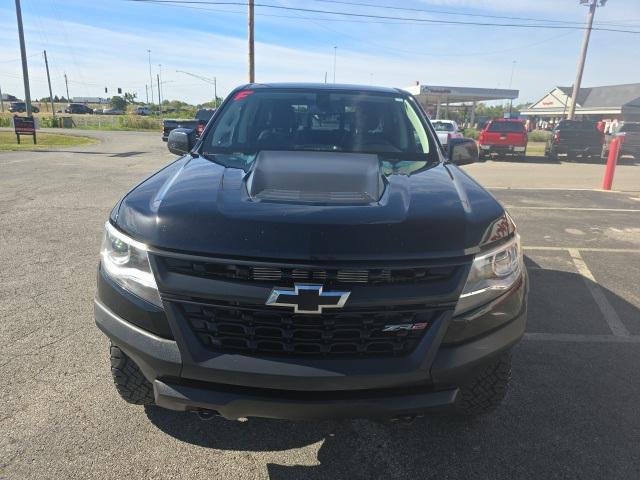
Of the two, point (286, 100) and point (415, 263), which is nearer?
point (415, 263)

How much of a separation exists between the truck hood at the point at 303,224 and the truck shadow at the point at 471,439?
87 cm

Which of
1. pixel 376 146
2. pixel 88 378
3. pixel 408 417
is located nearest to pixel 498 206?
pixel 408 417

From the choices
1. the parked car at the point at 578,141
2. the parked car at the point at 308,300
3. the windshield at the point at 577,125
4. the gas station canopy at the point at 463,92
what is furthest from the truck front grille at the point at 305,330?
the gas station canopy at the point at 463,92

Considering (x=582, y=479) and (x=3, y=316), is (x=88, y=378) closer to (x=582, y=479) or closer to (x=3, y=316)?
(x=3, y=316)

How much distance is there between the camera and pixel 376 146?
343 cm

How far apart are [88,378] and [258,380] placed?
1681 mm

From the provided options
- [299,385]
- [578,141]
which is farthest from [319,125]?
[578,141]

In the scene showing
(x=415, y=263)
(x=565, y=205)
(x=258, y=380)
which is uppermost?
(x=415, y=263)

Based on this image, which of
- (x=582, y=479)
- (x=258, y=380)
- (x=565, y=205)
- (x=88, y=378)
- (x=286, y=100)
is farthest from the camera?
(x=565, y=205)

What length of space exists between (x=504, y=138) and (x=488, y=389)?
20.4m

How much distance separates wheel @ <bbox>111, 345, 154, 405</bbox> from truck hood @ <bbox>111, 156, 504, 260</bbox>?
622mm

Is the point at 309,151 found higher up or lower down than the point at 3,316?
higher up

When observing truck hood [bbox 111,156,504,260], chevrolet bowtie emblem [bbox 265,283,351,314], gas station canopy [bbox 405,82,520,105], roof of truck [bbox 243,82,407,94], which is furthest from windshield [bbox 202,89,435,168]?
gas station canopy [bbox 405,82,520,105]

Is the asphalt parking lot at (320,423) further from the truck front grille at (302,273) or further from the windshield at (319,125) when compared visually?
the windshield at (319,125)
